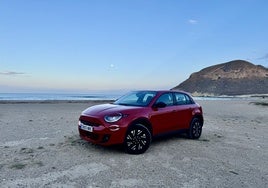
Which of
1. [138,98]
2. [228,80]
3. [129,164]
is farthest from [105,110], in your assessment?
[228,80]

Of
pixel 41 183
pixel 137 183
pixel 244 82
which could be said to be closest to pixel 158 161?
pixel 137 183

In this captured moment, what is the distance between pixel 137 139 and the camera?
6703mm

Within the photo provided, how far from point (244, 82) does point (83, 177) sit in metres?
118

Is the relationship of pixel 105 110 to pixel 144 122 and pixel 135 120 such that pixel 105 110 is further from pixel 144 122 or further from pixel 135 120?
pixel 144 122

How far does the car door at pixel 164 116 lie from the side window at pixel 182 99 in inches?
12.8

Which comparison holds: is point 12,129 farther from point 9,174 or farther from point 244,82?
point 244,82

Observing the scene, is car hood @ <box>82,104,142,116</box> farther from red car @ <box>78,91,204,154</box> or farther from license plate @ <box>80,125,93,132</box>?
license plate @ <box>80,125,93,132</box>

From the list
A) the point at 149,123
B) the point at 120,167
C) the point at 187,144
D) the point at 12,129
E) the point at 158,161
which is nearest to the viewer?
the point at 120,167

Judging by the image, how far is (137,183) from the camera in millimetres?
4746

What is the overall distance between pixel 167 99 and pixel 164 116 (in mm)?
685

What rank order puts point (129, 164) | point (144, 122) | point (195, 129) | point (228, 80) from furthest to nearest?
point (228, 80), point (195, 129), point (144, 122), point (129, 164)

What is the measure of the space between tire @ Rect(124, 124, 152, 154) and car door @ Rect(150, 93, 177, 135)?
451mm

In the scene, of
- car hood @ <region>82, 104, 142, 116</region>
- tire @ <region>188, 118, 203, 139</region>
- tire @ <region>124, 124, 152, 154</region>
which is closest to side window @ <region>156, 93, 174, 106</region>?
car hood @ <region>82, 104, 142, 116</region>

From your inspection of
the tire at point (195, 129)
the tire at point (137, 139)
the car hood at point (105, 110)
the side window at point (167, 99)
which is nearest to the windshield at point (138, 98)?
the side window at point (167, 99)
